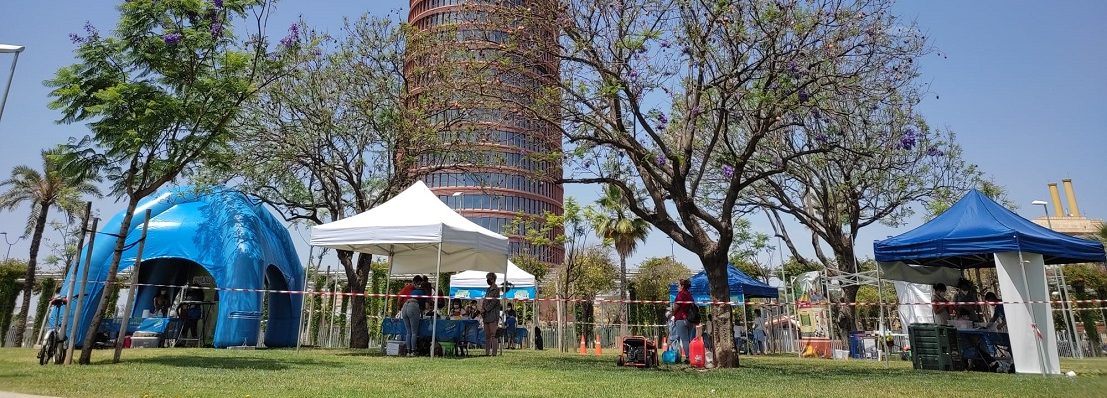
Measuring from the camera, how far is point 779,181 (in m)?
21.5

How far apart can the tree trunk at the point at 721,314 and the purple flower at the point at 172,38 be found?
9515 mm

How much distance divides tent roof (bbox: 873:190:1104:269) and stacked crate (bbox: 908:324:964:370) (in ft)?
4.20

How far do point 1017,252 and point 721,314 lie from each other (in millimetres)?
4845

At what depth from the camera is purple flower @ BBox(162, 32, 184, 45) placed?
9.42 meters

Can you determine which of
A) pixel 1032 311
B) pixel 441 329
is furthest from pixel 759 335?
pixel 441 329

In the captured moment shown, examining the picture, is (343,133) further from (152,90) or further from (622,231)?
(622,231)

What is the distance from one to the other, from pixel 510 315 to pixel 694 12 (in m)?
11.2

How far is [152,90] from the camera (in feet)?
31.4

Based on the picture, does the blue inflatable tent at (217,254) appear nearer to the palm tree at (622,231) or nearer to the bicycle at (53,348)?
the bicycle at (53,348)

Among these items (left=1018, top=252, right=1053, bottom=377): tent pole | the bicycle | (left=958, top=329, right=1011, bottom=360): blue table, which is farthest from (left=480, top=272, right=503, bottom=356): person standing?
(left=1018, top=252, right=1053, bottom=377): tent pole

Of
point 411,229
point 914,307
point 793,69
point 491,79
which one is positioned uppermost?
point 491,79

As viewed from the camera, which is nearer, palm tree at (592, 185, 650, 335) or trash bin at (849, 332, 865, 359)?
trash bin at (849, 332, 865, 359)

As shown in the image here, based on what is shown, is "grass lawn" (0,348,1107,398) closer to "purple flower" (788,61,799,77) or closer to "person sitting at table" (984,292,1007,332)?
"person sitting at table" (984,292,1007,332)

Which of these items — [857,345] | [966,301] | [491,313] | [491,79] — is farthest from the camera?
[857,345]
